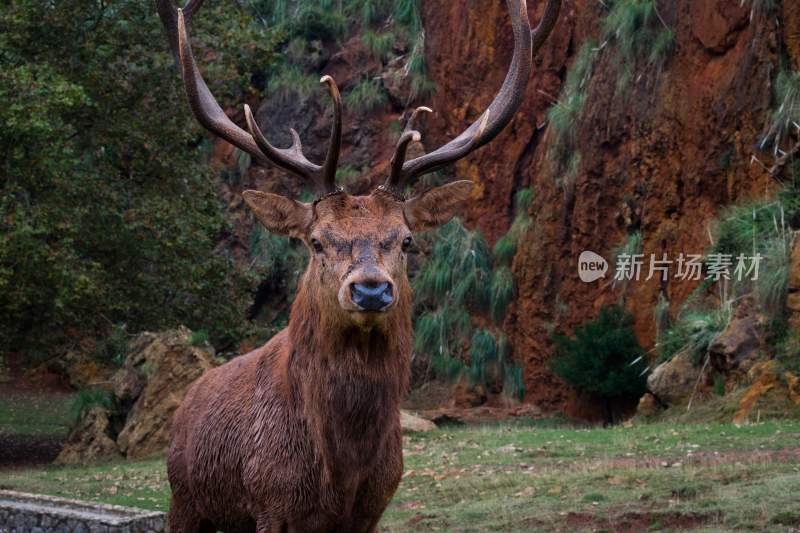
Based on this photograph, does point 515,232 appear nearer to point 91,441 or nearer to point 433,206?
point 91,441

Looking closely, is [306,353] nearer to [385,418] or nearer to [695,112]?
[385,418]

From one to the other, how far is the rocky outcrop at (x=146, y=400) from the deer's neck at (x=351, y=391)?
34.9ft

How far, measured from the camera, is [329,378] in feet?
21.1

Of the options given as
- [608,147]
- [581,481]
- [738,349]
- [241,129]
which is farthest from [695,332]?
[241,129]

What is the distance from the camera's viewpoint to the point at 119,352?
19.2m

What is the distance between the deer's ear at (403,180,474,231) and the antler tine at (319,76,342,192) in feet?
1.37

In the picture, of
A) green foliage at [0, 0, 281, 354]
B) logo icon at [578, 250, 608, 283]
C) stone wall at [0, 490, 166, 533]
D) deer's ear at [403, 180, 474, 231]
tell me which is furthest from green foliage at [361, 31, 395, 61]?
deer's ear at [403, 180, 474, 231]

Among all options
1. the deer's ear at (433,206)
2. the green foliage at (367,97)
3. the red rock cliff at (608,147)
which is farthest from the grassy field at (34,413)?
the deer's ear at (433,206)

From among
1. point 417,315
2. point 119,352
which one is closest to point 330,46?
point 417,315

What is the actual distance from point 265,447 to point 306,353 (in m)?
0.52

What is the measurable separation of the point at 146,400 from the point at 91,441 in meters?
0.97

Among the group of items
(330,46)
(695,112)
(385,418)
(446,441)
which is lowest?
(446,441)

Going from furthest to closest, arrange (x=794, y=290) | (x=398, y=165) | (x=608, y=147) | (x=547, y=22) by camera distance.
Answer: (x=608, y=147) < (x=794, y=290) < (x=547, y=22) < (x=398, y=165)

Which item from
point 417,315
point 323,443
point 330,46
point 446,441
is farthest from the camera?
point 330,46
